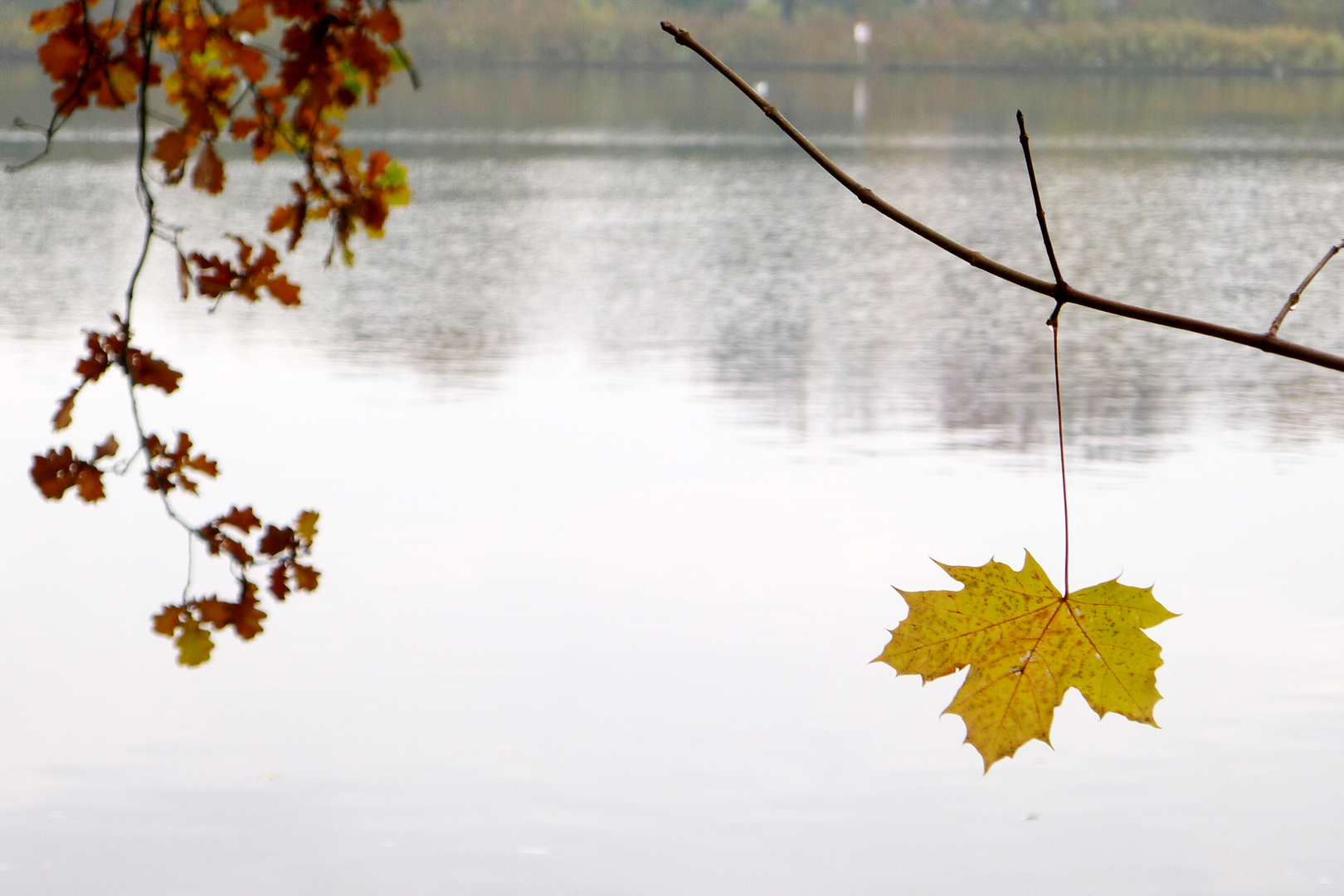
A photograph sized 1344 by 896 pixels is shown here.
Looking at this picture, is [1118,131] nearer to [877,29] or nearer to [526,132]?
[526,132]

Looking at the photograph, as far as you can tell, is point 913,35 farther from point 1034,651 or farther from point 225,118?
point 1034,651

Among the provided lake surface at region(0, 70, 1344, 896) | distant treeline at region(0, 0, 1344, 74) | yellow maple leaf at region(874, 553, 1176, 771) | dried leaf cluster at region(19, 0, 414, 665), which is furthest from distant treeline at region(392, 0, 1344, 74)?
yellow maple leaf at region(874, 553, 1176, 771)

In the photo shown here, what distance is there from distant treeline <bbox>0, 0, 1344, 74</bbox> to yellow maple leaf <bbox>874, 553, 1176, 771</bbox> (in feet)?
152

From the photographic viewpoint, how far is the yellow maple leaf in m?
0.97

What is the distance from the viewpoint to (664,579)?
20.9ft

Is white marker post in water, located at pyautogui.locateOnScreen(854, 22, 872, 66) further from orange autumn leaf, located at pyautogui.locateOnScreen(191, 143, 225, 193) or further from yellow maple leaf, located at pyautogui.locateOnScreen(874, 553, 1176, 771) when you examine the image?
yellow maple leaf, located at pyautogui.locateOnScreen(874, 553, 1176, 771)

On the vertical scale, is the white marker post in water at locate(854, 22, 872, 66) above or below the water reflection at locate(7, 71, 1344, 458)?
above

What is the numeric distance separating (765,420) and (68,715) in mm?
4732

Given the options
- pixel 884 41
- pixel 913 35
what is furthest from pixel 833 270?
pixel 913 35

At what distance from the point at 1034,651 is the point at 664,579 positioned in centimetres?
539

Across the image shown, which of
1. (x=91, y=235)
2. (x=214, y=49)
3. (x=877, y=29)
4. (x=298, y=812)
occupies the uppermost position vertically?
(x=877, y=29)

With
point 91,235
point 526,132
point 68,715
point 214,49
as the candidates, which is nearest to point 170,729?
point 68,715

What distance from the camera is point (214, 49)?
1.60m

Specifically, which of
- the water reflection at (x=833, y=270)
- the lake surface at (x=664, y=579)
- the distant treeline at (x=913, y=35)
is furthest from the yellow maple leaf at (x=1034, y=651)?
the distant treeline at (x=913, y=35)
